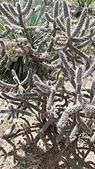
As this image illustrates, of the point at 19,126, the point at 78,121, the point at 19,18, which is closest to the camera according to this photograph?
the point at 78,121

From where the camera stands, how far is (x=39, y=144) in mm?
4754

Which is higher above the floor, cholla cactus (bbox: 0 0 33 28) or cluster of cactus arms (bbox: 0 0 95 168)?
cholla cactus (bbox: 0 0 33 28)

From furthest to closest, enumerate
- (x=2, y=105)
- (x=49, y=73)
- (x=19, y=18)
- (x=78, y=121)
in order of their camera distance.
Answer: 1. (x=2, y=105)
2. (x=49, y=73)
3. (x=19, y=18)
4. (x=78, y=121)

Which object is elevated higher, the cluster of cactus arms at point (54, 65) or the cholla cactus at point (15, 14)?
the cholla cactus at point (15, 14)

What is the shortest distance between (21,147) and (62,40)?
1.35m

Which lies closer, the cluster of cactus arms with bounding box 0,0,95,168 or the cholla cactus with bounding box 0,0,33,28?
the cluster of cactus arms with bounding box 0,0,95,168

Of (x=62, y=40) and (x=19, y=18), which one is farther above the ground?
(x=19, y=18)

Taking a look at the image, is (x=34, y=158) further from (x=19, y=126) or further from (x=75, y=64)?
(x=75, y=64)

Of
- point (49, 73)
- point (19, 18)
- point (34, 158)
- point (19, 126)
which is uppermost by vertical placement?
point (19, 18)

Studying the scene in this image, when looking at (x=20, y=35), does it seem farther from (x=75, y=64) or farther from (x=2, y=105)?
(x=2, y=105)

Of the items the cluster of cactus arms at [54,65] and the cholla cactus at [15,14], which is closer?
the cluster of cactus arms at [54,65]

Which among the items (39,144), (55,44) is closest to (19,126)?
(39,144)

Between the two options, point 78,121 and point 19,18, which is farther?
point 19,18

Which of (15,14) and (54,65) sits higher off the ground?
(15,14)
